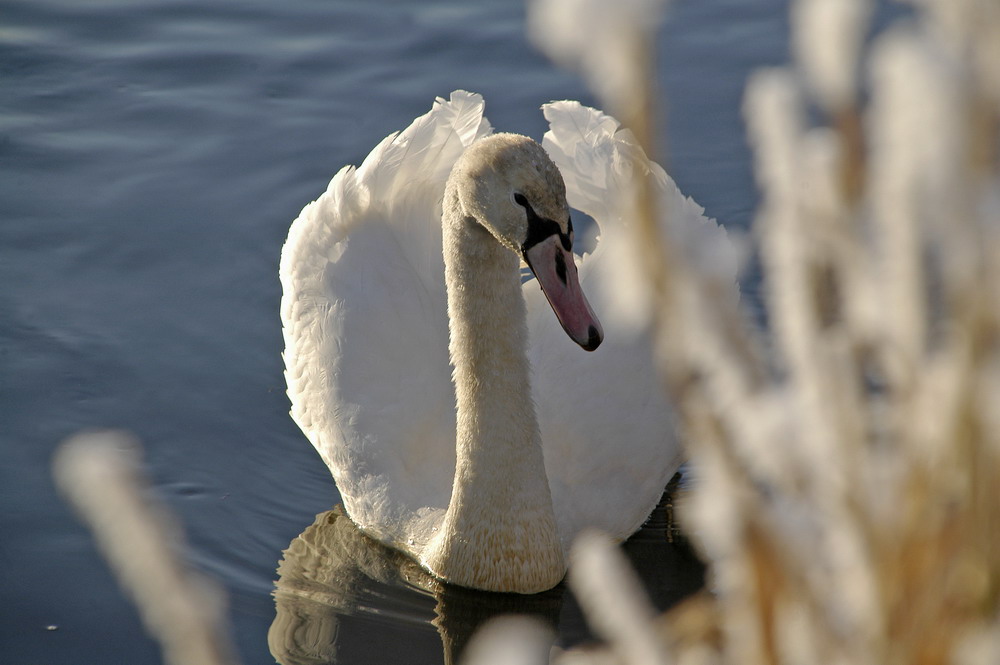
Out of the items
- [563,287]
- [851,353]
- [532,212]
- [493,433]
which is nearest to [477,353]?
[493,433]

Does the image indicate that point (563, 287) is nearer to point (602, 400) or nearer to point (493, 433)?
point (493, 433)

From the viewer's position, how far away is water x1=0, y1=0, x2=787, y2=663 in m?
4.70

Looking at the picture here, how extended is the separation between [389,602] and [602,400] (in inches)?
42.8

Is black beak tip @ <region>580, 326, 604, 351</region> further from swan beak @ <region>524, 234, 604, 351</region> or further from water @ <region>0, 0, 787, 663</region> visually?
water @ <region>0, 0, 787, 663</region>

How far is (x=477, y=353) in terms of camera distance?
4445 millimetres

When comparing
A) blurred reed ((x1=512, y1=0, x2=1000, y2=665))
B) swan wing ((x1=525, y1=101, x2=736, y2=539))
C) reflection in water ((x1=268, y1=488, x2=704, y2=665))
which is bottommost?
reflection in water ((x1=268, y1=488, x2=704, y2=665))

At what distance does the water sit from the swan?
0.89ft

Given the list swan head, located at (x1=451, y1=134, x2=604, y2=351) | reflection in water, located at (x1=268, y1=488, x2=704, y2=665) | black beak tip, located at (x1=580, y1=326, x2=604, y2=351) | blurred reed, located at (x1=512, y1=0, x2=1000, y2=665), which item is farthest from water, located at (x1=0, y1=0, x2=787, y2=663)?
blurred reed, located at (x1=512, y1=0, x2=1000, y2=665)

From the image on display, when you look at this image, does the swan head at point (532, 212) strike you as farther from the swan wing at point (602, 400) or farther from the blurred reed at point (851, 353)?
the blurred reed at point (851, 353)

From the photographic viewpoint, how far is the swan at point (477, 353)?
4242mm

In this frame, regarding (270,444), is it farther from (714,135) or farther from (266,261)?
(714,135)

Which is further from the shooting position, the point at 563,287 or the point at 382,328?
the point at 382,328

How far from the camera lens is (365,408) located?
5.02 meters

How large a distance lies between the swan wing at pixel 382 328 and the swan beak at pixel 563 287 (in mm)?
1042
